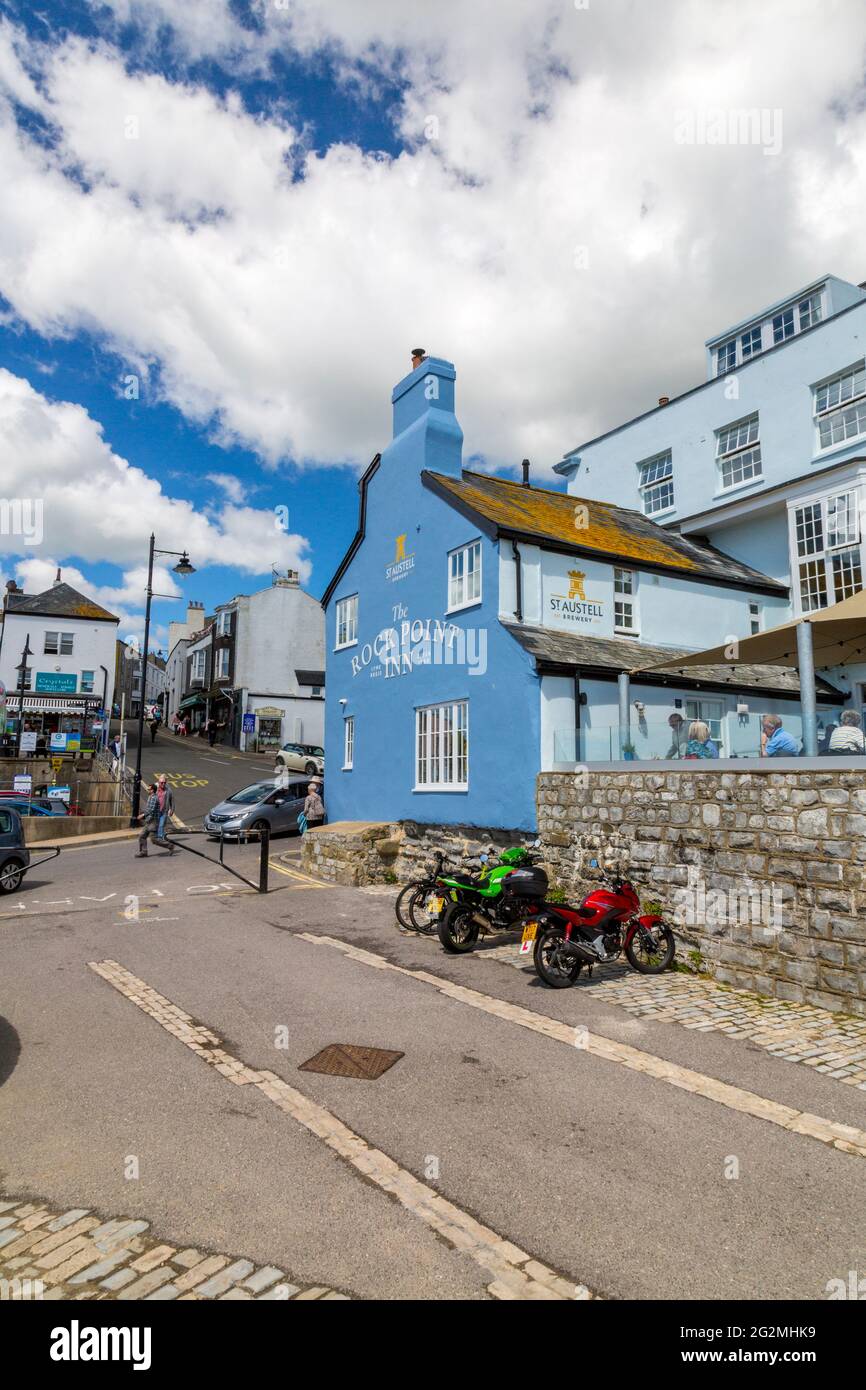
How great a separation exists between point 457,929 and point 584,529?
10.3 meters

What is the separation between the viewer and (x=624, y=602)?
1641cm

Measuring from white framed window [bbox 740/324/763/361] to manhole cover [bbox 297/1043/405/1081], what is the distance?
916 inches

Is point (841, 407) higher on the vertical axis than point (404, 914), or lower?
higher

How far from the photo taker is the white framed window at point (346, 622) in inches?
795

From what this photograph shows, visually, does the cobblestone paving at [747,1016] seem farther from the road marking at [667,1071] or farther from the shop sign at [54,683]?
the shop sign at [54,683]

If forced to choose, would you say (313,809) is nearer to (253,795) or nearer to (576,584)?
(253,795)

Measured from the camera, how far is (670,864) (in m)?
10.1

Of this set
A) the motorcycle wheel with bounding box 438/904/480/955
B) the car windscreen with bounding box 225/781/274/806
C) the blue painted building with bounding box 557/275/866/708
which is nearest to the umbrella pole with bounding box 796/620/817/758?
the motorcycle wheel with bounding box 438/904/480/955

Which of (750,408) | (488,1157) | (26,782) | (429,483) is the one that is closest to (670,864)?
(488,1157)

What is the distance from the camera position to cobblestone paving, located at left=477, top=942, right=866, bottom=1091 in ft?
21.5

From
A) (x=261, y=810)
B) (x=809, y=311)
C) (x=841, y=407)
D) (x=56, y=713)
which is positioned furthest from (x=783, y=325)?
(x=56, y=713)

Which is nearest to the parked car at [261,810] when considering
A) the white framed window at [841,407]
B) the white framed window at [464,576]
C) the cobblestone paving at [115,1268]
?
the white framed window at [464,576]
